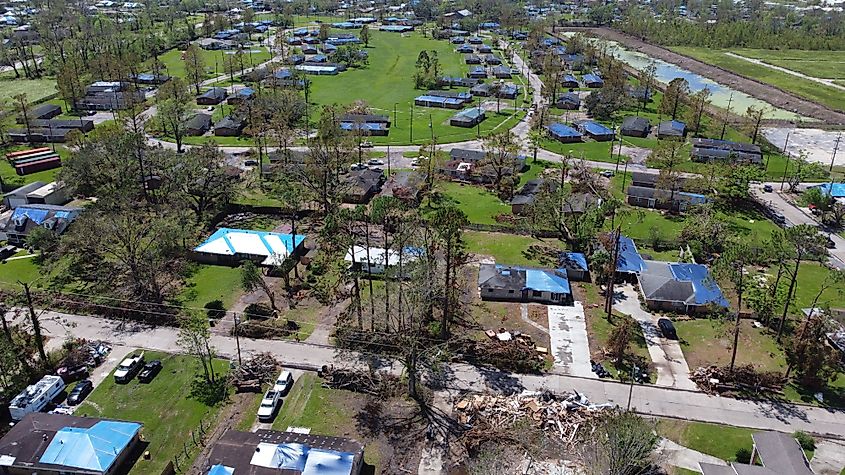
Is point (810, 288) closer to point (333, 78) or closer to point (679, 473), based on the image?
point (679, 473)

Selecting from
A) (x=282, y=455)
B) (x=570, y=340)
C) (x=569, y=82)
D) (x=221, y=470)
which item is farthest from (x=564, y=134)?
(x=221, y=470)

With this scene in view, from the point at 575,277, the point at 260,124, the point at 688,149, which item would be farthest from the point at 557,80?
the point at 575,277

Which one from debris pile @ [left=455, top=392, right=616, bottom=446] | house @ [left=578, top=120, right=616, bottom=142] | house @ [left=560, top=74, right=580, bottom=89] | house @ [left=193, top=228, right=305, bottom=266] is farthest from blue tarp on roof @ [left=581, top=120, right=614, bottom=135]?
debris pile @ [left=455, top=392, right=616, bottom=446]

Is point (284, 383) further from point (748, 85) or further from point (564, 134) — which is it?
point (748, 85)

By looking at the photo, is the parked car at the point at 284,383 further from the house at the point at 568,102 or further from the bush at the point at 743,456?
the house at the point at 568,102

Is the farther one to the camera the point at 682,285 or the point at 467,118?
the point at 467,118

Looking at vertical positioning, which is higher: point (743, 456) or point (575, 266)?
point (575, 266)
